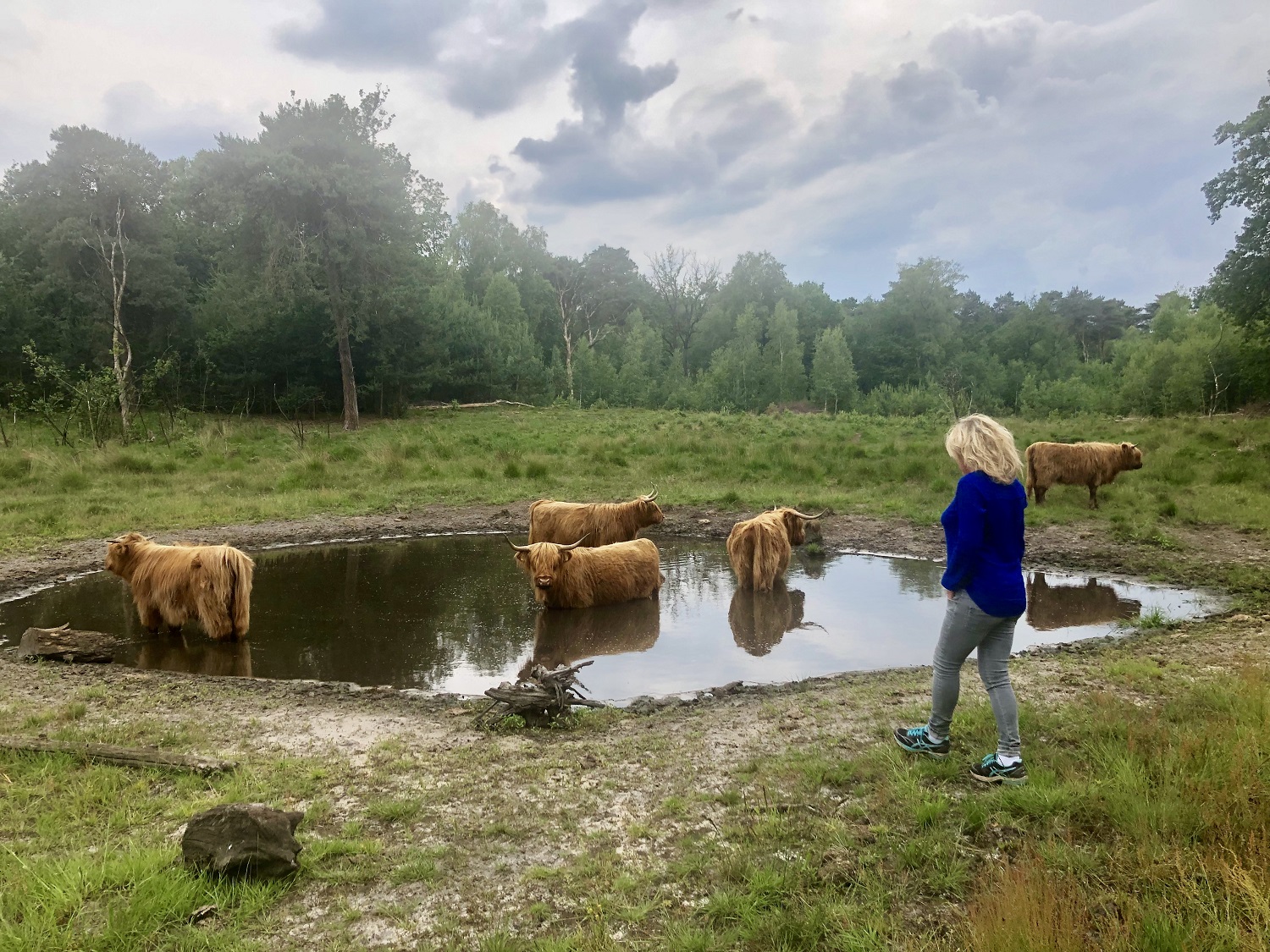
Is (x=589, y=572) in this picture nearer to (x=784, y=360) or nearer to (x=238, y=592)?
(x=238, y=592)

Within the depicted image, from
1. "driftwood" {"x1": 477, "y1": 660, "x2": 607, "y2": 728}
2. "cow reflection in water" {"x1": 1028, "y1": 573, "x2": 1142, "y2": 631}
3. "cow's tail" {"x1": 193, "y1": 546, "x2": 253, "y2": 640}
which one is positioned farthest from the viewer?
"cow reflection in water" {"x1": 1028, "y1": 573, "x2": 1142, "y2": 631}

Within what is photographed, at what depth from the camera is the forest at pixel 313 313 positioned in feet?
84.2

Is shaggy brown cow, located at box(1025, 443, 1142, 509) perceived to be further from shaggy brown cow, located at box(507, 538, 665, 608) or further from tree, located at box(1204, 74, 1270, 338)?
tree, located at box(1204, 74, 1270, 338)

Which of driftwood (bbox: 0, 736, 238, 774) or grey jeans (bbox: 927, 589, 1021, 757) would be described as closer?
grey jeans (bbox: 927, 589, 1021, 757)

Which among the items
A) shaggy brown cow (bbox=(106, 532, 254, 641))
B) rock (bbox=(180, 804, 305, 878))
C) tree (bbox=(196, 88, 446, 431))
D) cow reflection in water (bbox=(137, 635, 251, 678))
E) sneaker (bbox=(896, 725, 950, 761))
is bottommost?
cow reflection in water (bbox=(137, 635, 251, 678))

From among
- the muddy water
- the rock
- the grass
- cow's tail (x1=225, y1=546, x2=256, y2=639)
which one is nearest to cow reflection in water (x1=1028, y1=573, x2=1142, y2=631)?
the muddy water

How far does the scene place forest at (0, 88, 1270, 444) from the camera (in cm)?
2567

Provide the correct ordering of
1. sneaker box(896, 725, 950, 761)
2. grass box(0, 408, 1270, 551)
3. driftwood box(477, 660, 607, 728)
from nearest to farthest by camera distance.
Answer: sneaker box(896, 725, 950, 761) → driftwood box(477, 660, 607, 728) → grass box(0, 408, 1270, 551)

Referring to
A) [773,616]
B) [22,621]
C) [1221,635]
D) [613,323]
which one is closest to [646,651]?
[773,616]

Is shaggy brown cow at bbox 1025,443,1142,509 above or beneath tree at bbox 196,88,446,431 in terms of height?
beneath

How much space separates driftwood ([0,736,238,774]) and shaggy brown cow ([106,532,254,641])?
9.18 ft

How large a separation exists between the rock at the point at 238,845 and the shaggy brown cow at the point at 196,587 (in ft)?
15.0

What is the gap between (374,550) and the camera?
1123cm

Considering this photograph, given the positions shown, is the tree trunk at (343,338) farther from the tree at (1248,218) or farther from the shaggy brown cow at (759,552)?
the tree at (1248,218)
